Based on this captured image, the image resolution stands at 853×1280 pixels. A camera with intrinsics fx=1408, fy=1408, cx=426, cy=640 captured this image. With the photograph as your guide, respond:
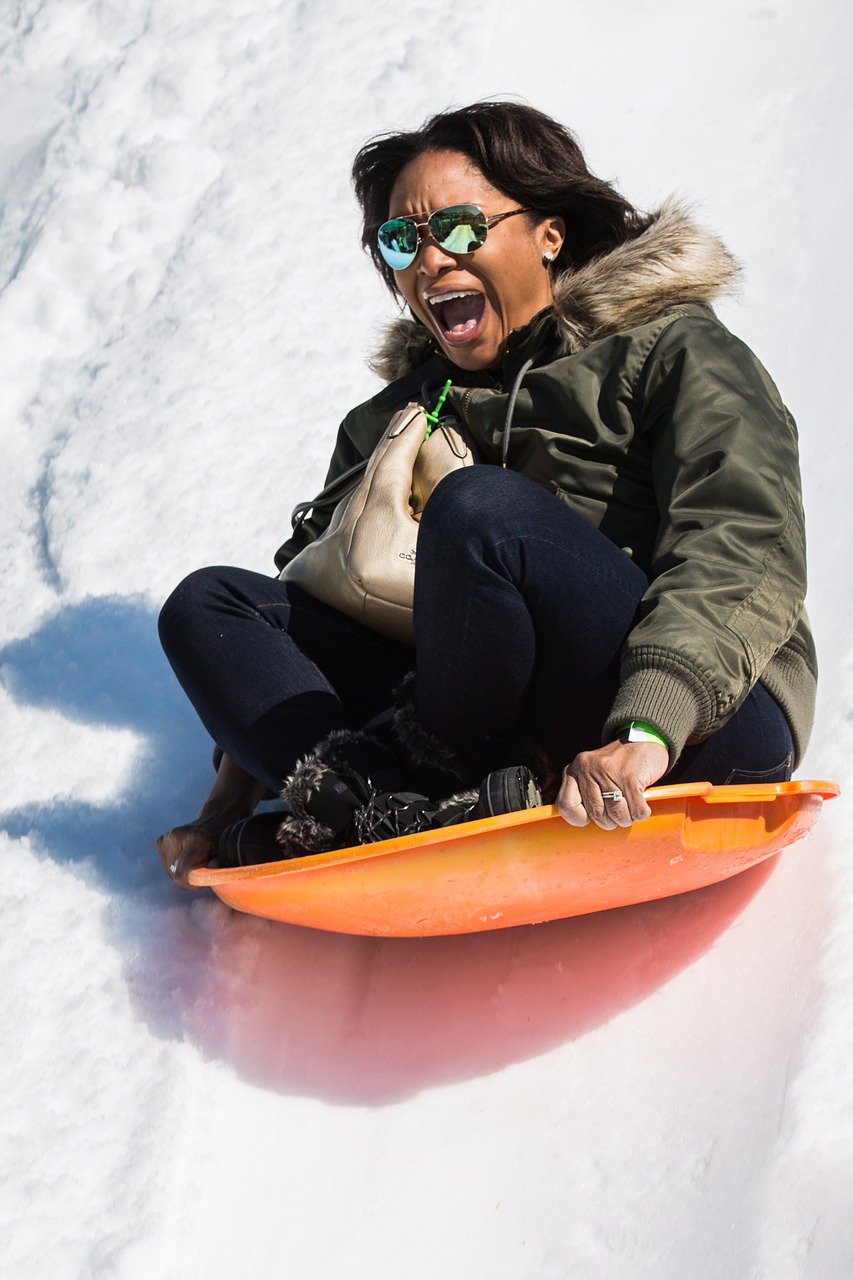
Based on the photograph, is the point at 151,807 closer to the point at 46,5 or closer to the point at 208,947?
the point at 208,947

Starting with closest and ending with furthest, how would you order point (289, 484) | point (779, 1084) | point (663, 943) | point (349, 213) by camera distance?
point (779, 1084) → point (663, 943) → point (289, 484) → point (349, 213)

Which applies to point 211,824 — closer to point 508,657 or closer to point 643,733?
point 508,657

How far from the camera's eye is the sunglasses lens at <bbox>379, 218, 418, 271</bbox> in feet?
6.21

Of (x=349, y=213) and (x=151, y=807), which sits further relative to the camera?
(x=349, y=213)

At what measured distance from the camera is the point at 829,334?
2.84 metres

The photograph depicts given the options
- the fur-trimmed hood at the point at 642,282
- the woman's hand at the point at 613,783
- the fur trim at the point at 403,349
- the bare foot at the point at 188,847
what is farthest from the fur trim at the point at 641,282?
the bare foot at the point at 188,847

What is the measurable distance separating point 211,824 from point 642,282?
0.89m

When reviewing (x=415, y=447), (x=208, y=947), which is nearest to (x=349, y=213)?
(x=415, y=447)

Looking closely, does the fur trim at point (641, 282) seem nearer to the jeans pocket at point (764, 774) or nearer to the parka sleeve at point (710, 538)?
the parka sleeve at point (710, 538)

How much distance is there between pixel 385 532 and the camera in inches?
69.5

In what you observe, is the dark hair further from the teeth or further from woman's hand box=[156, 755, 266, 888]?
woman's hand box=[156, 755, 266, 888]

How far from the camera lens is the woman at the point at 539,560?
4.75ft

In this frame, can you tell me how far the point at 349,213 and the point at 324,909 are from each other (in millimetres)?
2205

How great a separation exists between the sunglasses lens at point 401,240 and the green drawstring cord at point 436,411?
0.56ft
